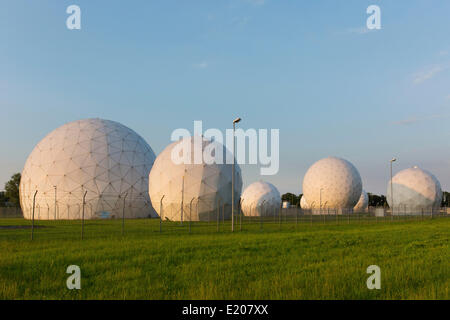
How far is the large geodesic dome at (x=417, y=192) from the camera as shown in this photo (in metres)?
64.9

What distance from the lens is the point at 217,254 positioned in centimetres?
1162

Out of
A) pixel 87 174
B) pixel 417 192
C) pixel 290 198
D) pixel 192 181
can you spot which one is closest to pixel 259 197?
pixel 417 192

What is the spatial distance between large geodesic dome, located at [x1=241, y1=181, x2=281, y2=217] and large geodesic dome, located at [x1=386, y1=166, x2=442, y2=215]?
19469mm

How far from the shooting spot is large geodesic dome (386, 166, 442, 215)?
64875mm

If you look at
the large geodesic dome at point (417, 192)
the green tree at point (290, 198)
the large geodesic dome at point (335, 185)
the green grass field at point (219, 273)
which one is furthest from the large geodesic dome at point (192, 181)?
the green tree at point (290, 198)

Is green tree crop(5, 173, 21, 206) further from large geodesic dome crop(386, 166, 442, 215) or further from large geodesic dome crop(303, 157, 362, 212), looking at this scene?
large geodesic dome crop(386, 166, 442, 215)

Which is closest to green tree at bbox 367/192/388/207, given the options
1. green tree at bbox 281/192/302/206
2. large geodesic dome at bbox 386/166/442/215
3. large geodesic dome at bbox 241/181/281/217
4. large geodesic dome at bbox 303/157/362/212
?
green tree at bbox 281/192/302/206

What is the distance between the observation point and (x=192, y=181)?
32.9 meters

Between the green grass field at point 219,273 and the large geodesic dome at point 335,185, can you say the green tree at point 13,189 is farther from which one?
the green grass field at point 219,273

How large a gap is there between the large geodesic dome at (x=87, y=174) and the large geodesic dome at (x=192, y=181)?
1169cm

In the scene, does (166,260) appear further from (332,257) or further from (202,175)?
(202,175)

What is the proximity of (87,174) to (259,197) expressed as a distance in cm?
3154
